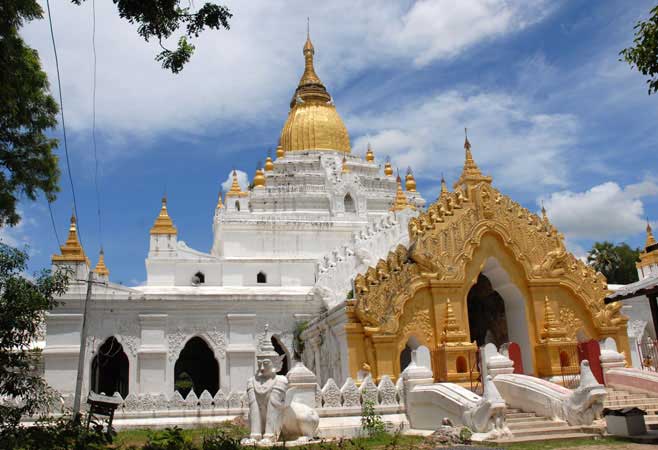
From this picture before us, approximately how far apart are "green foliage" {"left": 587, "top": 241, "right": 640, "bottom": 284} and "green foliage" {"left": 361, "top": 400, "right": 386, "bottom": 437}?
141 feet

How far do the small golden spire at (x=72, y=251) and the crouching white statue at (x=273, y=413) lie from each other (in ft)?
48.8

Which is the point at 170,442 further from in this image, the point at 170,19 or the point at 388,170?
the point at 388,170

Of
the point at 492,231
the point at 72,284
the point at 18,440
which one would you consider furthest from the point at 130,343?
the point at 18,440

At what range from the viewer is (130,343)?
22969 millimetres

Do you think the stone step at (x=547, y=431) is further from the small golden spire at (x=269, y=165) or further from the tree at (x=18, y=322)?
the small golden spire at (x=269, y=165)

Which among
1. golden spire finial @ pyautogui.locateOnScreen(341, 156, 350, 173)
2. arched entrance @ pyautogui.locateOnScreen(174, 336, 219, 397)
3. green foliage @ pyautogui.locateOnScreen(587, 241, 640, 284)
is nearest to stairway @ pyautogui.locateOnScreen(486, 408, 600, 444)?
arched entrance @ pyautogui.locateOnScreen(174, 336, 219, 397)

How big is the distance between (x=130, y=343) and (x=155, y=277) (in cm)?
642

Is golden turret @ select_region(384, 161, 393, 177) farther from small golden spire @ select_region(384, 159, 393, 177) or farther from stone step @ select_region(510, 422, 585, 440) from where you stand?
stone step @ select_region(510, 422, 585, 440)

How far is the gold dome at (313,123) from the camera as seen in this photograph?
131 feet

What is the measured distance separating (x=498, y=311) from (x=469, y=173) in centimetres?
516

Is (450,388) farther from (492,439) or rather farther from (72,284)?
(72,284)

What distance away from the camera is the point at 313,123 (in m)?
40.5

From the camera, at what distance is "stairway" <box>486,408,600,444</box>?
1248cm

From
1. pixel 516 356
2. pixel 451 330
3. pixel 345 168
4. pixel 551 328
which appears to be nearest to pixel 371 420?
pixel 451 330
